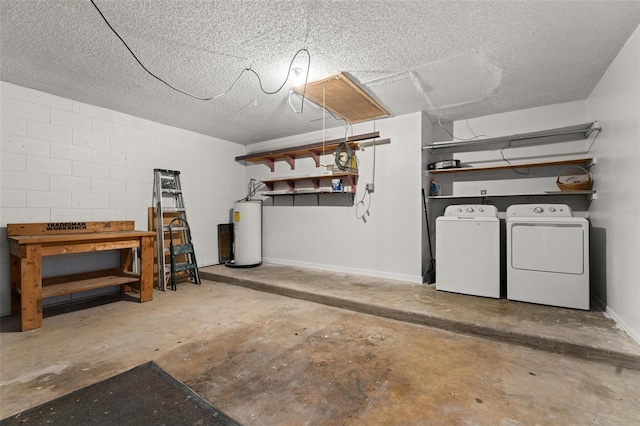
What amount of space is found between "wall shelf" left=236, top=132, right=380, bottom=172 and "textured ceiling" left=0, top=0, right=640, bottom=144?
0.87 m

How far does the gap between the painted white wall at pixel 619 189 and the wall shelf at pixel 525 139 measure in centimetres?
23

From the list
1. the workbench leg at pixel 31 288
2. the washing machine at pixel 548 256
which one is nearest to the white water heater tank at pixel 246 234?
the workbench leg at pixel 31 288

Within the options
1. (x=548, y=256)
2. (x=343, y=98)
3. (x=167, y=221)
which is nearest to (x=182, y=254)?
(x=167, y=221)

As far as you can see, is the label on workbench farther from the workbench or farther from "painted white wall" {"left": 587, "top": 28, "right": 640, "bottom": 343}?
"painted white wall" {"left": 587, "top": 28, "right": 640, "bottom": 343}

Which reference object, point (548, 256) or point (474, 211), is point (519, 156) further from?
point (548, 256)

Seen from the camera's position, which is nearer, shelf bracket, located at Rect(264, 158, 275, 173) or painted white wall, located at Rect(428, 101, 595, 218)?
painted white wall, located at Rect(428, 101, 595, 218)

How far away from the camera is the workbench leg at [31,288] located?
2682 mm

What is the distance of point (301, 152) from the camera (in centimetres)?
494

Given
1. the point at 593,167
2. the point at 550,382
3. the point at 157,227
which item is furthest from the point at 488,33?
the point at 157,227

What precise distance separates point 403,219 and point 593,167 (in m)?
2.20

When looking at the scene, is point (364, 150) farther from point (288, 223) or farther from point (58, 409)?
point (58, 409)

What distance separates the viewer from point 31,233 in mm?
3186

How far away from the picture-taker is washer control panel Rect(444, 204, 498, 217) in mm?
3340

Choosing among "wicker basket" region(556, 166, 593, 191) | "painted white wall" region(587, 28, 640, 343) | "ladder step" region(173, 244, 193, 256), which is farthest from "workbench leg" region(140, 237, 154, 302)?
"wicker basket" region(556, 166, 593, 191)
